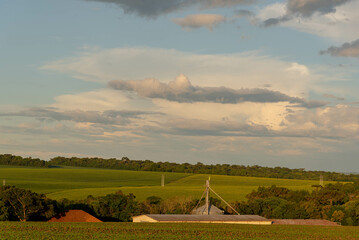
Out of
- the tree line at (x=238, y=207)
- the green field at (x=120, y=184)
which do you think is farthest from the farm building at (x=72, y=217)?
the green field at (x=120, y=184)

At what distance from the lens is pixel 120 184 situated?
164 metres

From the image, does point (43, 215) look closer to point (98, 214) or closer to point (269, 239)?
point (98, 214)

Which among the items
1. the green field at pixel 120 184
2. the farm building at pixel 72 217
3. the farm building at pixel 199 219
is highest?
the green field at pixel 120 184

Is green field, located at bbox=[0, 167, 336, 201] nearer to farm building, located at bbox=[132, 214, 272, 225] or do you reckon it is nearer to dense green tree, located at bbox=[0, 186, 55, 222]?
dense green tree, located at bbox=[0, 186, 55, 222]

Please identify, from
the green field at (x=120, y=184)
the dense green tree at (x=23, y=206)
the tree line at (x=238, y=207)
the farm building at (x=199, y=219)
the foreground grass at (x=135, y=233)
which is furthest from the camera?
the green field at (x=120, y=184)

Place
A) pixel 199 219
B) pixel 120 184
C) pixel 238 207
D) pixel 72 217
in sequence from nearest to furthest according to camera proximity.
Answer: pixel 199 219 → pixel 72 217 → pixel 238 207 → pixel 120 184

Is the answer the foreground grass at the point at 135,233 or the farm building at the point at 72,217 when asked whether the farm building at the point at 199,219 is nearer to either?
the farm building at the point at 72,217

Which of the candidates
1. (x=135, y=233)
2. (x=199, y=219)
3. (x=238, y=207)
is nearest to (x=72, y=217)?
(x=199, y=219)

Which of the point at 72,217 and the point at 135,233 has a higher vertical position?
the point at 135,233

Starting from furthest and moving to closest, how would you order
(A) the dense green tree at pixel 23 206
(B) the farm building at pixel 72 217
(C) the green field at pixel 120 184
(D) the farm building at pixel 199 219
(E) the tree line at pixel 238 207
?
(C) the green field at pixel 120 184 < (E) the tree line at pixel 238 207 < (B) the farm building at pixel 72 217 < (A) the dense green tree at pixel 23 206 < (D) the farm building at pixel 199 219

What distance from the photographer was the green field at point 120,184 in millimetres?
132250

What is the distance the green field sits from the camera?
132250 millimetres

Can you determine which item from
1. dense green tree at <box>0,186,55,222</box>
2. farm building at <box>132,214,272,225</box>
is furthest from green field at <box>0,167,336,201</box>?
farm building at <box>132,214,272,225</box>

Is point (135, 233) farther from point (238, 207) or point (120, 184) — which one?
point (120, 184)
